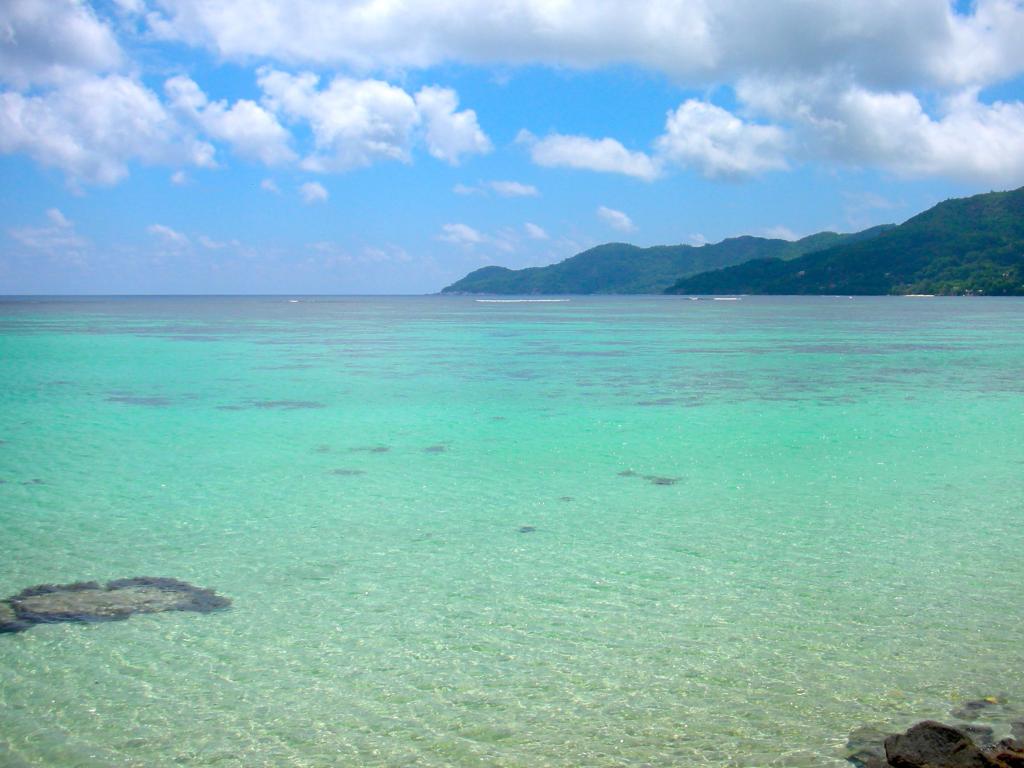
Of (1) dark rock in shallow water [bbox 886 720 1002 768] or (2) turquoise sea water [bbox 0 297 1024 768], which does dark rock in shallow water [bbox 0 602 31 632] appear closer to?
(2) turquoise sea water [bbox 0 297 1024 768]

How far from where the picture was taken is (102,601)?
808cm

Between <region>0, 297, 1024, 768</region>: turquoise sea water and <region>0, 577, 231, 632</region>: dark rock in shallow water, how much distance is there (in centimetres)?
27

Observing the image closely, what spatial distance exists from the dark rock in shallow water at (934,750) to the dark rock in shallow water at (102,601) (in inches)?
227

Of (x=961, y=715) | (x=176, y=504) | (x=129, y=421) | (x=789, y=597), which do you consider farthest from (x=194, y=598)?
(x=129, y=421)

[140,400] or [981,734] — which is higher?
[140,400]

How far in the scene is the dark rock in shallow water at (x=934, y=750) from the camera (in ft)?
16.1

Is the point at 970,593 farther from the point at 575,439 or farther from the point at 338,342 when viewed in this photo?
the point at 338,342

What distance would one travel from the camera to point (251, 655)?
6953 mm

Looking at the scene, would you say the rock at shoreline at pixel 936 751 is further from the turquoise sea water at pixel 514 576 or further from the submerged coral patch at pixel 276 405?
the submerged coral patch at pixel 276 405

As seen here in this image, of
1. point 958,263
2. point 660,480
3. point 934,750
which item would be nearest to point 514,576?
point 934,750

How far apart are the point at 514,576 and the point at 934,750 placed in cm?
462

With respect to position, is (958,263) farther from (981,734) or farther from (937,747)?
(937,747)

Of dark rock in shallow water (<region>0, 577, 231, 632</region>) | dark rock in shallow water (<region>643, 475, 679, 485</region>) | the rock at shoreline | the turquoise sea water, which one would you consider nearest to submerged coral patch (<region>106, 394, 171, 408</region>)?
the turquoise sea water

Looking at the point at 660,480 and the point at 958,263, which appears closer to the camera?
the point at 660,480
